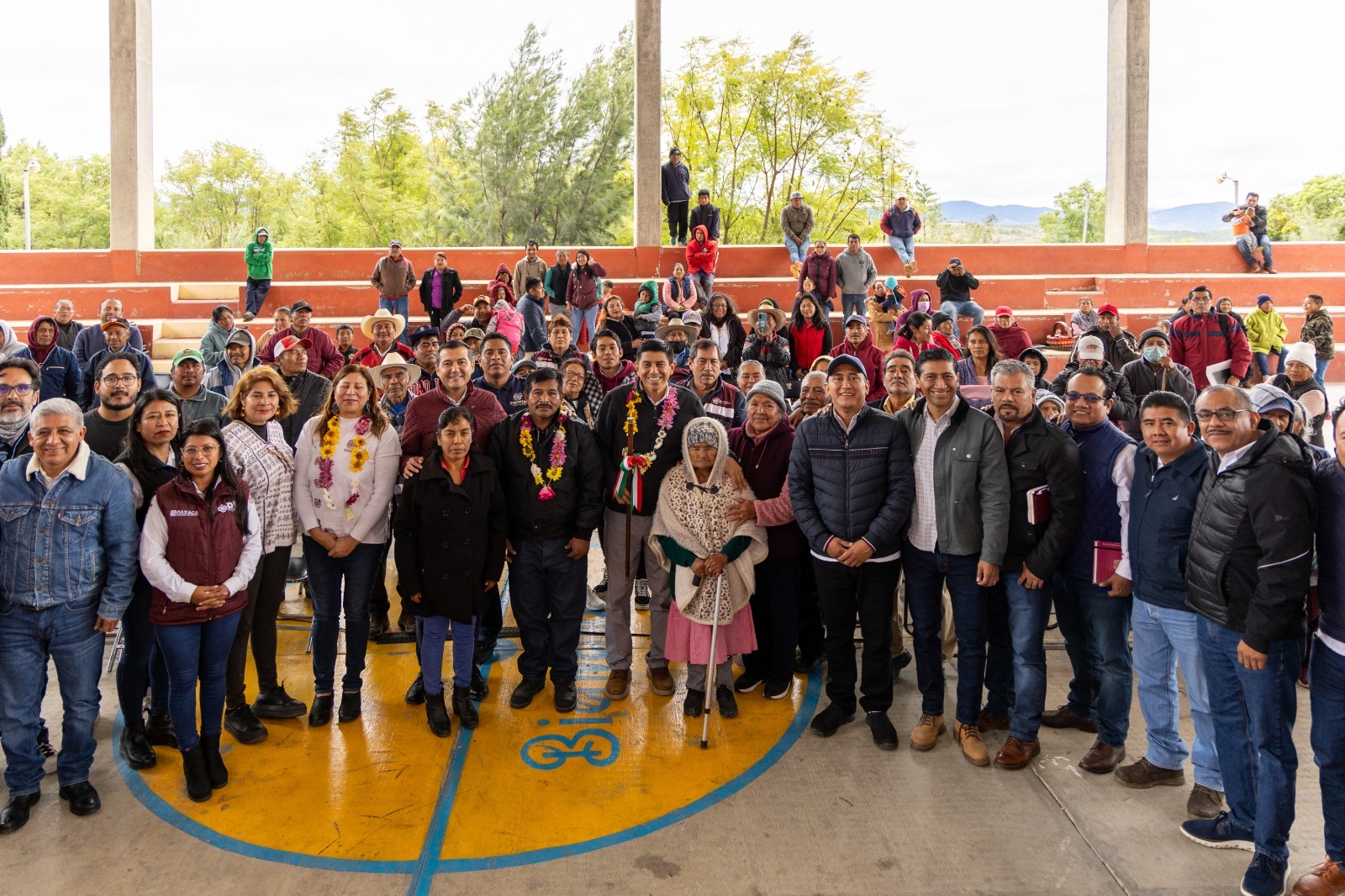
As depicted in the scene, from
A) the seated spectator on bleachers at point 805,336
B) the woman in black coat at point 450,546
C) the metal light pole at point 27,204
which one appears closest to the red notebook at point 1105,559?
the woman in black coat at point 450,546

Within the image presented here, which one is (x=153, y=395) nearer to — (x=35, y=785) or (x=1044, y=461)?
(x=35, y=785)

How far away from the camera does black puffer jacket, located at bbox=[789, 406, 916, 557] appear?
193 inches

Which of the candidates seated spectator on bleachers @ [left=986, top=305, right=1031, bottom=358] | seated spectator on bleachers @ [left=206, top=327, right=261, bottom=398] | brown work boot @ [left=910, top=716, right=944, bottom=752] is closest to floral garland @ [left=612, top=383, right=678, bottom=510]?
brown work boot @ [left=910, top=716, right=944, bottom=752]

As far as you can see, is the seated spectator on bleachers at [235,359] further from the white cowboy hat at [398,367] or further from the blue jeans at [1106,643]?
the blue jeans at [1106,643]

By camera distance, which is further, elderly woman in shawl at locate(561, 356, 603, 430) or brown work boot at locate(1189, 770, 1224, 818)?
elderly woman in shawl at locate(561, 356, 603, 430)

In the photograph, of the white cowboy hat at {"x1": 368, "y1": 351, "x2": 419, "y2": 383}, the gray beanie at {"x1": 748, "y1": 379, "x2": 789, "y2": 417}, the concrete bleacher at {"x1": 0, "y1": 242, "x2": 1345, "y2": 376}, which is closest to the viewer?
the gray beanie at {"x1": 748, "y1": 379, "x2": 789, "y2": 417}

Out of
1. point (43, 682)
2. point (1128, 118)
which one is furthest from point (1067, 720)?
point (1128, 118)

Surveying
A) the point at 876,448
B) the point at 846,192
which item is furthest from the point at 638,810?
→ the point at 846,192

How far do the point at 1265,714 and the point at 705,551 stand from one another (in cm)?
274

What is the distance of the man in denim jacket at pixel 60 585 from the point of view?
4.07 metres

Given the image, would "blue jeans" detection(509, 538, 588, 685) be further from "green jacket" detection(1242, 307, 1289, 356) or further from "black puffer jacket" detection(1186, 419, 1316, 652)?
"green jacket" detection(1242, 307, 1289, 356)

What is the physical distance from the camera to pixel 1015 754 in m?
4.71

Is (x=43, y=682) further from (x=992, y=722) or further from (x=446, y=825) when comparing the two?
(x=992, y=722)

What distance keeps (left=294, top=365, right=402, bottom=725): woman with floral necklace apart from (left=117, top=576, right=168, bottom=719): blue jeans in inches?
31.5
